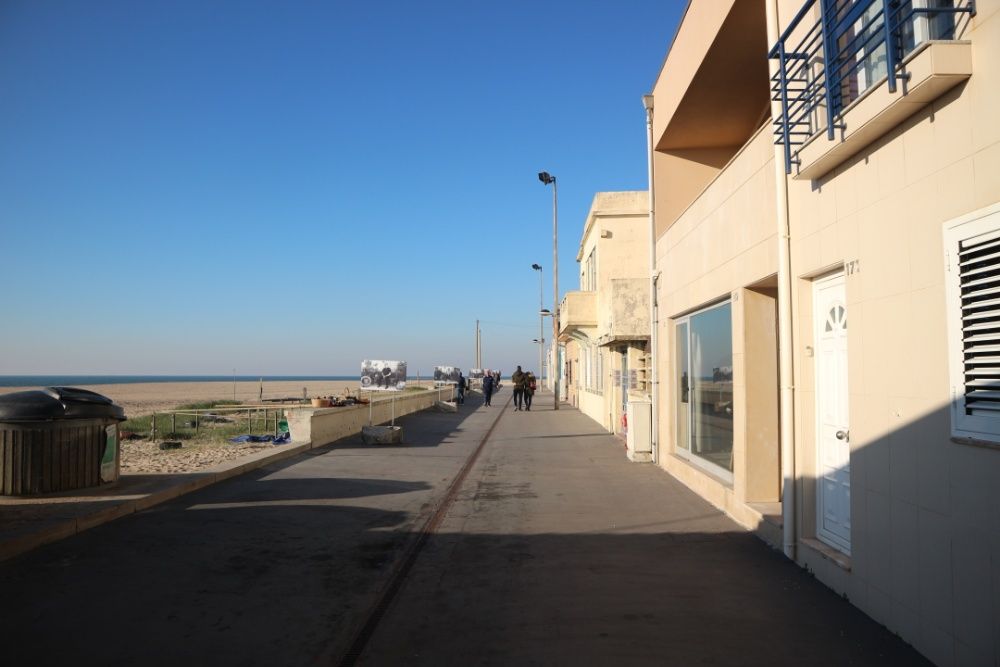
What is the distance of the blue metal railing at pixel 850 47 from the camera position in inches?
172

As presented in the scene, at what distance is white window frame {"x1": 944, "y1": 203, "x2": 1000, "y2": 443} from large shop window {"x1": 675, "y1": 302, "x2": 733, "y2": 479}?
476 cm

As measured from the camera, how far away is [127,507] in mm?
8602

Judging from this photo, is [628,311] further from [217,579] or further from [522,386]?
[522,386]

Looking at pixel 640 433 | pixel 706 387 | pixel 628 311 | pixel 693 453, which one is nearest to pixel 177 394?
pixel 628 311

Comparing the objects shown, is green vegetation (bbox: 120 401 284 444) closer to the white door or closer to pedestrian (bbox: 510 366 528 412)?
pedestrian (bbox: 510 366 528 412)

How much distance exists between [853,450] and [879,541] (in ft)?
2.25

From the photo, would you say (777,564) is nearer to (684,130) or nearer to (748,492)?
(748,492)

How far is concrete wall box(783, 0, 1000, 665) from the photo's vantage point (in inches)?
151

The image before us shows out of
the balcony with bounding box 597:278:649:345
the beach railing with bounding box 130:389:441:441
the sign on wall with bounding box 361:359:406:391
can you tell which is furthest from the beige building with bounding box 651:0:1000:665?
the sign on wall with bounding box 361:359:406:391

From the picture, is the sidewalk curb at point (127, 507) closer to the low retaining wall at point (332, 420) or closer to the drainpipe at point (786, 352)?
the low retaining wall at point (332, 420)

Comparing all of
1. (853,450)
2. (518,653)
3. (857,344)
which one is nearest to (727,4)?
(857,344)

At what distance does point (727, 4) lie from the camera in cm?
848

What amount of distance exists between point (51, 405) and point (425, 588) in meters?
5.71

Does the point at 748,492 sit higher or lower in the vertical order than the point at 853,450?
lower
